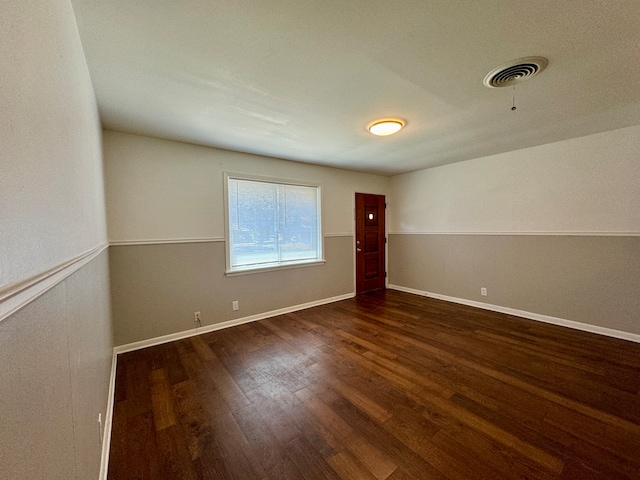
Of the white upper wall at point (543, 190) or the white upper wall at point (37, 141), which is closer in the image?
the white upper wall at point (37, 141)

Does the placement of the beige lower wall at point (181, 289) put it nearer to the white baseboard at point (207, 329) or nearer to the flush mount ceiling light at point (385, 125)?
the white baseboard at point (207, 329)

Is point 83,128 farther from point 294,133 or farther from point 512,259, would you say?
point 512,259

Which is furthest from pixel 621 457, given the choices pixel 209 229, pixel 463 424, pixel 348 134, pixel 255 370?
pixel 209 229

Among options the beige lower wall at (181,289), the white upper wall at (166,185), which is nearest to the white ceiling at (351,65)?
the white upper wall at (166,185)

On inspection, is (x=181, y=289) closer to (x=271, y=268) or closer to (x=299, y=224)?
(x=271, y=268)

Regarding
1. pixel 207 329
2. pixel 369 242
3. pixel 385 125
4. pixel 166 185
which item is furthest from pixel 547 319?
pixel 166 185

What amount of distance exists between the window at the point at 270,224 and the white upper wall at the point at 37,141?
2.36 m

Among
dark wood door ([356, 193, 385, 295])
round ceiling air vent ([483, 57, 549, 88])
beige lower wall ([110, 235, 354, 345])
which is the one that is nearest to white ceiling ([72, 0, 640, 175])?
round ceiling air vent ([483, 57, 549, 88])

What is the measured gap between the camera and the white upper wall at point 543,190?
2.94m

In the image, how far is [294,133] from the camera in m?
2.89

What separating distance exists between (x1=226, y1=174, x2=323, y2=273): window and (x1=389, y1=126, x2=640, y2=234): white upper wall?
2214 mm

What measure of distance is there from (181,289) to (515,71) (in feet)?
12.6

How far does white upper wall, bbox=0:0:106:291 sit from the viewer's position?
51cm

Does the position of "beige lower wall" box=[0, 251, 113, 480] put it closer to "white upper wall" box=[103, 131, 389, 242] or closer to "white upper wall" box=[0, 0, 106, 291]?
"white upper wall" box=[0, 0, 106, 291]
